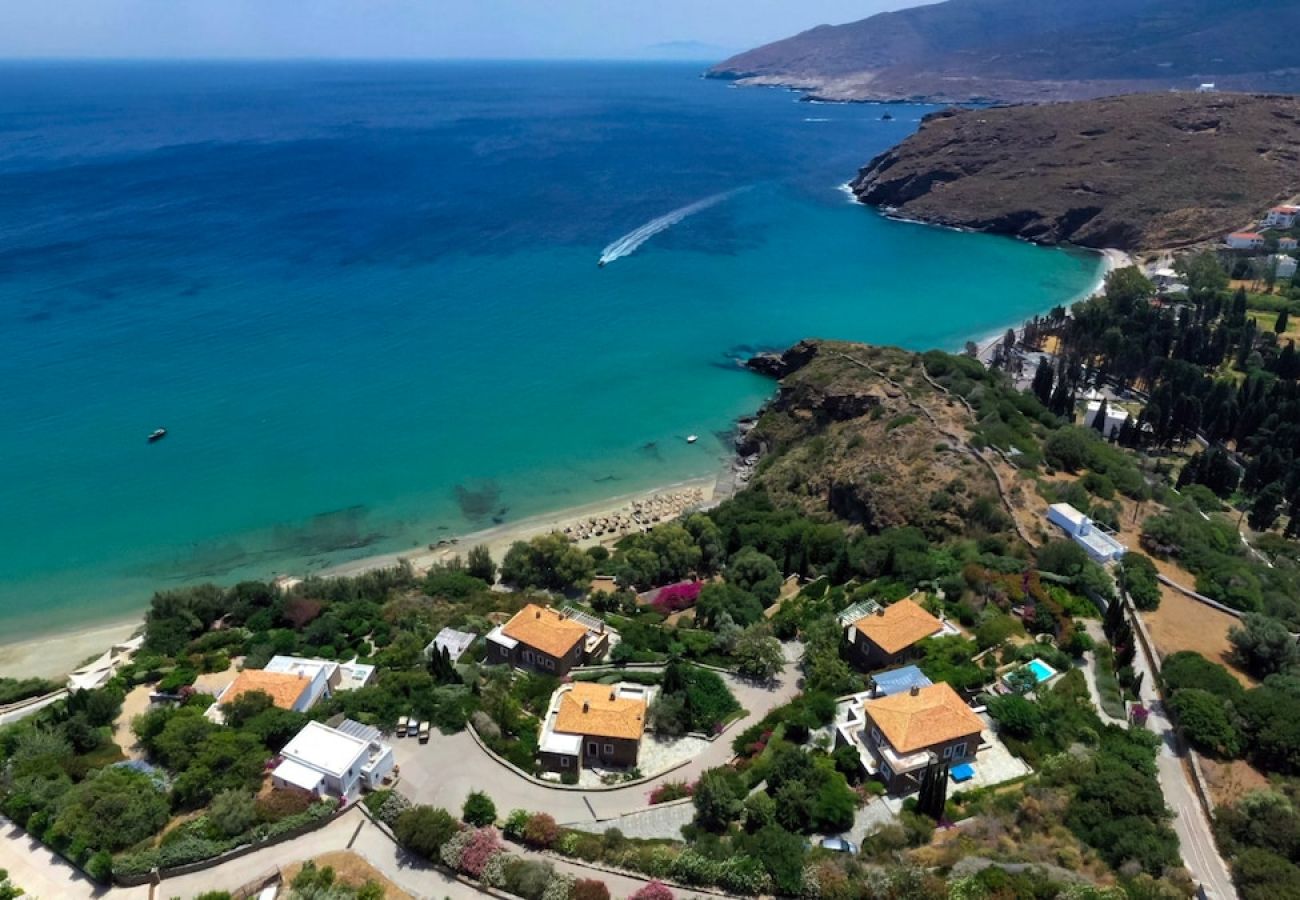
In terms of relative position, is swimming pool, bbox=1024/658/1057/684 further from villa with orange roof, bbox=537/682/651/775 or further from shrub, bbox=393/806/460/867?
shrub, bbox=393/806/460/867

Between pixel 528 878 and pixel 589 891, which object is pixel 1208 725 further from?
pixel 528 878

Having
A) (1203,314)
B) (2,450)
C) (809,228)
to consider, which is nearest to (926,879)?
(2,450)

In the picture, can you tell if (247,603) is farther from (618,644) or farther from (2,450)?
(2,450)

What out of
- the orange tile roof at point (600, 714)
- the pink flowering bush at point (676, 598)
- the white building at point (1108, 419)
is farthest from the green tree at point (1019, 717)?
the white building at point (1108, 419)

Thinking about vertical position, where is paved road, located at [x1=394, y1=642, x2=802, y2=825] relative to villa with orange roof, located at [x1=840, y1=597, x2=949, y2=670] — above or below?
below

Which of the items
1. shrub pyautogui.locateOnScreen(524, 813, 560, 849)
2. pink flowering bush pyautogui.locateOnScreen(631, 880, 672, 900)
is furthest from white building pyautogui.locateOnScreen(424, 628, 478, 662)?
pink flowering bush pyautogui.locateOnScreen(631, 880, 672, 900)

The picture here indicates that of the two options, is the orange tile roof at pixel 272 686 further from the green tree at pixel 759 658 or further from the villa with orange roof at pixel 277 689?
the green tree at pixel 759 658
